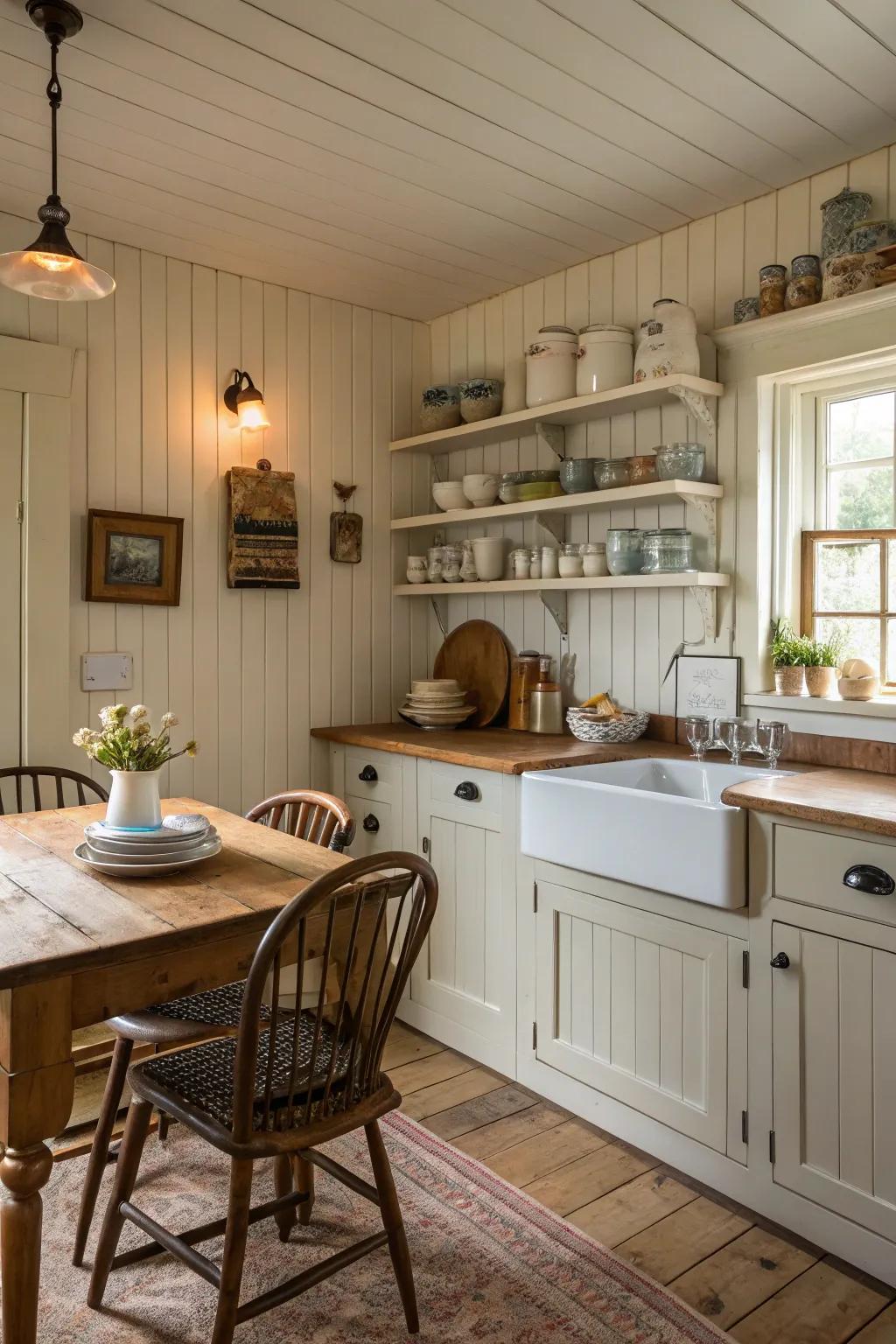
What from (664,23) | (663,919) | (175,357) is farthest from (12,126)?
(663,919)

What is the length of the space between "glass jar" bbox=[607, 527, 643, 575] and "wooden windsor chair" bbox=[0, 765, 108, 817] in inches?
63.3

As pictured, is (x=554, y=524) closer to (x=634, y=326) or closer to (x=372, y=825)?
(x=634, y=326)

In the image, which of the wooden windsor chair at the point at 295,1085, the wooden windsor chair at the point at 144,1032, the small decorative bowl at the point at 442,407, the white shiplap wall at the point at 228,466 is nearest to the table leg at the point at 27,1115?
the wooden windsor chair at the point at 295,1085

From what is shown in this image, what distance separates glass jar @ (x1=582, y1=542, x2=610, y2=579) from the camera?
301 centimetres

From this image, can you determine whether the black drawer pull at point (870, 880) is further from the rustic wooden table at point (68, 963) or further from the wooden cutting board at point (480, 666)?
the wooden cutting board at point (480, 666)

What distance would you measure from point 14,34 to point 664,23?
132 centimetres

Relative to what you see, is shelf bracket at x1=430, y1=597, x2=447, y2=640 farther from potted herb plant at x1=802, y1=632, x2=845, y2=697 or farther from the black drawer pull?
the black drawer pull

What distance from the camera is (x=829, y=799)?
2.01m

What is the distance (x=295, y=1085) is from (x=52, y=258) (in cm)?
161

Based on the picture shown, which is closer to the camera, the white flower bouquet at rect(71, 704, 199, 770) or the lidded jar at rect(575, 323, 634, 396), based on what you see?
the white flower bouquet at rect(71, 704, 199, 770)

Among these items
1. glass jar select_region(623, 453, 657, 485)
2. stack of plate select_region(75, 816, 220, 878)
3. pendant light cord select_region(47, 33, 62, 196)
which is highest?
pendant light cord select_region(47, 33, 62, 196)

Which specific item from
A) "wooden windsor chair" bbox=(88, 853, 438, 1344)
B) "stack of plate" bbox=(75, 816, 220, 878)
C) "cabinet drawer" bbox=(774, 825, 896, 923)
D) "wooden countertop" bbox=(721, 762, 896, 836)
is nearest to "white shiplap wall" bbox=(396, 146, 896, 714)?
"wooden countertop" bbox=(721, 762, 896, 836)

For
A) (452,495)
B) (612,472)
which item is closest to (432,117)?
(612,472)

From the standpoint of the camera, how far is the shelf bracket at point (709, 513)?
2.75 m
